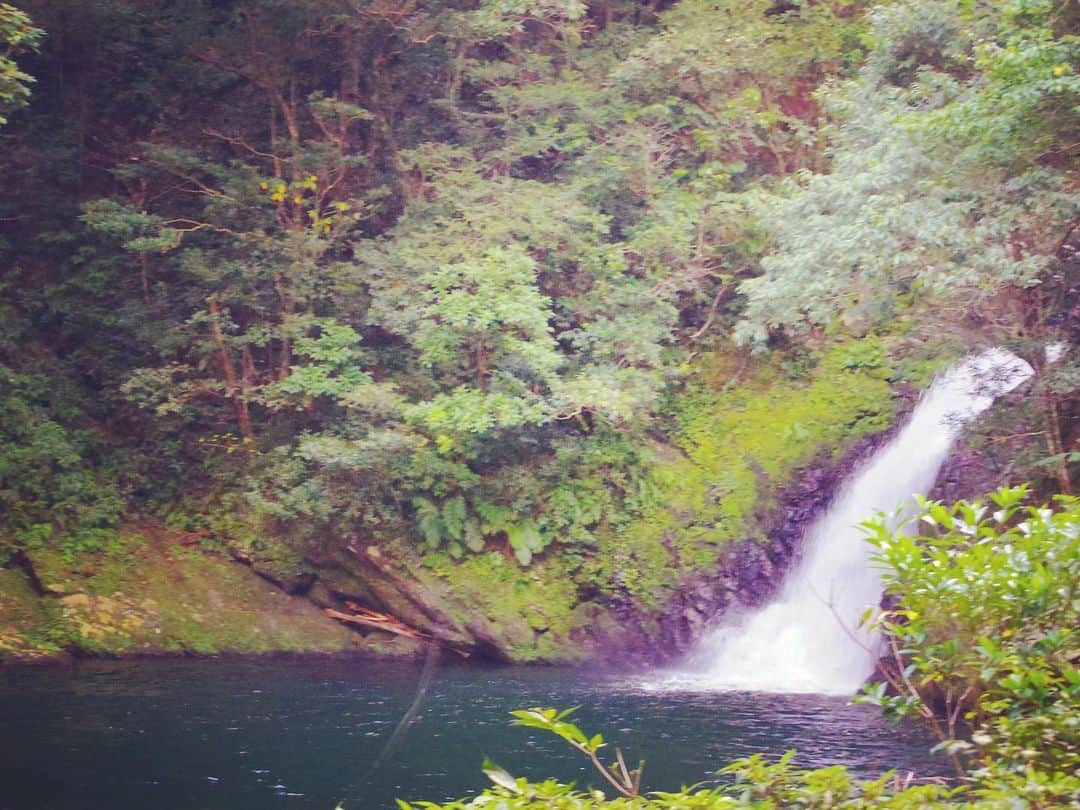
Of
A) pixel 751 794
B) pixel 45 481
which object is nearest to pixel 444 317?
pixel 45 481

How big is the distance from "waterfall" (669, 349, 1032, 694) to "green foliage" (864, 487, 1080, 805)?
29.0 feet

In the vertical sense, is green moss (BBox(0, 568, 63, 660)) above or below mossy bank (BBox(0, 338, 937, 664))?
below

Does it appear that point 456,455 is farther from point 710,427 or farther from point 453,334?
point 710,427

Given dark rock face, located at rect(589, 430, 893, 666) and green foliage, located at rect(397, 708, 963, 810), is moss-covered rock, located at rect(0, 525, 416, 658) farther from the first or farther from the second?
green foliage, located at rect(397, 708, 963, 810)

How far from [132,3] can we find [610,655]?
40.1 ft

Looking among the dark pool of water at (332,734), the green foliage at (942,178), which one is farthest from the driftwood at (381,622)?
the green foliage at (942,178)

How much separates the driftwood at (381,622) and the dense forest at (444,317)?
7cm

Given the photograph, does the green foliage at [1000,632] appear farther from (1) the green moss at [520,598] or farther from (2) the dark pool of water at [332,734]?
(1) the green moss at [520,598]

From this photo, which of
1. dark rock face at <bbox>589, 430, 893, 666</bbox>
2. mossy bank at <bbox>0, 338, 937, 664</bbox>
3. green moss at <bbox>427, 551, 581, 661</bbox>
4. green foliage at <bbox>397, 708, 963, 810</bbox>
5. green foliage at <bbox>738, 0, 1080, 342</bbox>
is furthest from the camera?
dark rock face at <bbox>589, 430, 893, 666</bbox>

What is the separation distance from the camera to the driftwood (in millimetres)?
12961

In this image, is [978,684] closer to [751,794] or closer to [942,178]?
[751,794]

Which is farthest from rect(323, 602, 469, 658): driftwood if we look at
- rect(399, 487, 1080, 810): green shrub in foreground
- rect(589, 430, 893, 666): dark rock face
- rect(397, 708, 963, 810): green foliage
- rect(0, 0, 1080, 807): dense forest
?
rect(397, 708, 963, 810): green foliage

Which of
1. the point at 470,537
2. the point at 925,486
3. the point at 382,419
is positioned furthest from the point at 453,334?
the point at 925,486

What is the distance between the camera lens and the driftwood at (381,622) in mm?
12961
